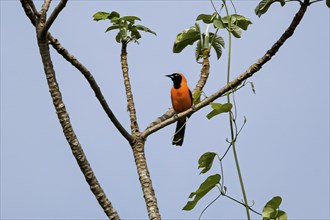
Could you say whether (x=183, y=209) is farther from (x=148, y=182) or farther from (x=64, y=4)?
(x=64, y=4)

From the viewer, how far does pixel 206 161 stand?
10.6 ft

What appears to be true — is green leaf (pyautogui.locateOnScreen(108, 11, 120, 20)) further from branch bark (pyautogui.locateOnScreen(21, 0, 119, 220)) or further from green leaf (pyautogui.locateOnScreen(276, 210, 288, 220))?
green leaf (pyautogui.locateOnScreen(276, 210, 288, 220))

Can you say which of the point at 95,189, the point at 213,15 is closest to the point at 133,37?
the point at 213,15

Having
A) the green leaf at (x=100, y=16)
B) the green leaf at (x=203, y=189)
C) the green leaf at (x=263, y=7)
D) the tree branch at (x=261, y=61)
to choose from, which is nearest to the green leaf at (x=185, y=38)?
the green leaf at (x=100, y=16)

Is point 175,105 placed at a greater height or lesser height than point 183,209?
greater

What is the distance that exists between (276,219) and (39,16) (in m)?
1.78

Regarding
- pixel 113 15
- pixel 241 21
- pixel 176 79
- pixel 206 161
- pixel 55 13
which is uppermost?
pixel 176 79

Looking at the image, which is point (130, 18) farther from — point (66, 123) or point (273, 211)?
point (273, 211)

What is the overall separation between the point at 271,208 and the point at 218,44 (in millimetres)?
2125

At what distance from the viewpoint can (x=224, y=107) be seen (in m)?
3.10

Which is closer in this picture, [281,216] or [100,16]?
[281,216]

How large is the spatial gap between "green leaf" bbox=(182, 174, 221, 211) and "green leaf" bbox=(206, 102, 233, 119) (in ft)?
1.08

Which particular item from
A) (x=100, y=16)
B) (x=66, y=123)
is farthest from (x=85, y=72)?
(x=100, y=16)

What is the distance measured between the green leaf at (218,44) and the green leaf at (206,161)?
1724 millimetres
